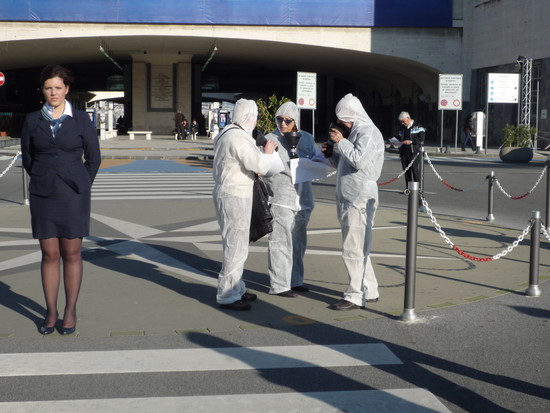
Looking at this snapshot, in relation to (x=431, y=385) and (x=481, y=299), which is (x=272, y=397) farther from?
(x=481, y=299)

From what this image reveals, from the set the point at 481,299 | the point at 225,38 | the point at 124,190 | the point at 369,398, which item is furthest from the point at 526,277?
the point at 225,38

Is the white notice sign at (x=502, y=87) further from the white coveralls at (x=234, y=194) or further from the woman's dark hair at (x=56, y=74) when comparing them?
the woman's dark hair at (x=56, y=74)

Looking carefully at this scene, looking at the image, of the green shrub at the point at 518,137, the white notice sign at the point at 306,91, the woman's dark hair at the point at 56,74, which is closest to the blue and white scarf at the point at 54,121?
the woman's dark hair at the point at 56,74

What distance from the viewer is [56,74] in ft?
18.2

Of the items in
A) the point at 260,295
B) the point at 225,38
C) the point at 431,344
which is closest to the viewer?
the point at 431,344

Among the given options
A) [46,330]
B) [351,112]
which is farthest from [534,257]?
[46,330]

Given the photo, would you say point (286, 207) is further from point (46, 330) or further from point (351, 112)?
point (46, 330)

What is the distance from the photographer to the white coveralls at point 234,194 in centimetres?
629

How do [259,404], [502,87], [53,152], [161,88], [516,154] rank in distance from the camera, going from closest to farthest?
→ [259,404] < [53,152] < [516,154] < [502,87] < [161,88]

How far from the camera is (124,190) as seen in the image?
16.6 meters

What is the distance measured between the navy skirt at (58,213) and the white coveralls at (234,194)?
3.90 ft

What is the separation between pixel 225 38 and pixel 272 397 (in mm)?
43237

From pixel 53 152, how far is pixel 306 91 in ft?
85.5

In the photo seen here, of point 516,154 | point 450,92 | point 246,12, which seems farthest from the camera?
point 246,12
